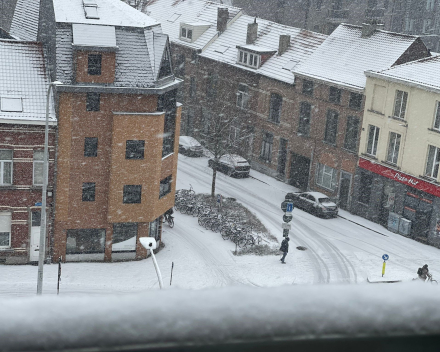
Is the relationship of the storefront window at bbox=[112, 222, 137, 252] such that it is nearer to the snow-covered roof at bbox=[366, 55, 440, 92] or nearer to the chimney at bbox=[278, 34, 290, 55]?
the snow-covered roof at bbox=[366, 55, 440, 92]

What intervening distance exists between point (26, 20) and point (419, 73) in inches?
779

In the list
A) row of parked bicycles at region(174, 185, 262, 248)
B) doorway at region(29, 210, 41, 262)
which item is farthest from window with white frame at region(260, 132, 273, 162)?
doorway at region(29, 210, 41, 262)

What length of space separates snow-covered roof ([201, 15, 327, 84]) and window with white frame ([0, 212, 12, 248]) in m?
20.7

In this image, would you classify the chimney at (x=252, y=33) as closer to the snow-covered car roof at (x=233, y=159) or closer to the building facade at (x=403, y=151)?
the snow-covered car roof at (x=233, y=159)

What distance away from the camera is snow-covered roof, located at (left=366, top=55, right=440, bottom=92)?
113 ft

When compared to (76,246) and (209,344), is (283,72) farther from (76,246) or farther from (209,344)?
(209,344)

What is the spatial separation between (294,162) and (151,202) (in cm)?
1553

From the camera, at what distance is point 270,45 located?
4722cm

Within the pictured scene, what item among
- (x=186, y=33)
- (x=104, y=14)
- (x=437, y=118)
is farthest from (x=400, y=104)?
(x=186, y=33)

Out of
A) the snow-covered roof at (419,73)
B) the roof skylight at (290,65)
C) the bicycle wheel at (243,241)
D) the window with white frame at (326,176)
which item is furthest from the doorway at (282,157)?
the bicycle wheel at (243,241)

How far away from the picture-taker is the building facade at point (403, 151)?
34.8m

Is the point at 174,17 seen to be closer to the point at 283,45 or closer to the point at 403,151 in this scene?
the point at 283,45

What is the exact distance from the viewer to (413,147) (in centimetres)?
3572

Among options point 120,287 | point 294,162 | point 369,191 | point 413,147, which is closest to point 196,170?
point 294,162
